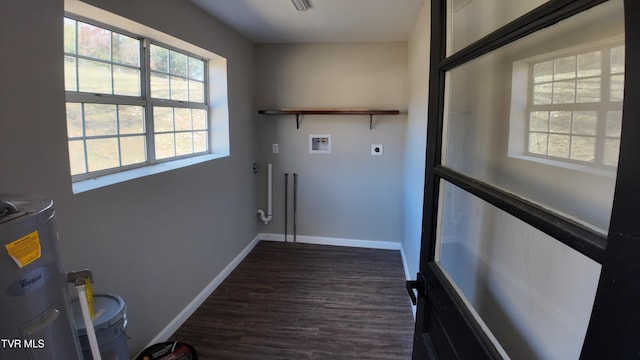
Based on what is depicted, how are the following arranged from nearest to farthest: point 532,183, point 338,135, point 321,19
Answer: point 532,183 < point 321,19 < point 338,135

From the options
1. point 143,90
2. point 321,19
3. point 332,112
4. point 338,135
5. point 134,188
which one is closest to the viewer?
point 134,188

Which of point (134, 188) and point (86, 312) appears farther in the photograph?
point (134, 188)

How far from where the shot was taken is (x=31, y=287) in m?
0.93

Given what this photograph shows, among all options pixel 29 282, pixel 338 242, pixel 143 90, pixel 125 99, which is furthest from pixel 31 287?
pixel 338 242

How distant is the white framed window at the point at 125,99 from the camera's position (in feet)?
6.17

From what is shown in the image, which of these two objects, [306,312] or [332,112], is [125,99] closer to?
[306,312]

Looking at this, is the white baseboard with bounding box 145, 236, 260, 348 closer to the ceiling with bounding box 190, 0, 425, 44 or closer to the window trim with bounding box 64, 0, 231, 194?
the window trim with bounding box 64, 0, 231, 194

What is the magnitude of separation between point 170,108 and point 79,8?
1.06m

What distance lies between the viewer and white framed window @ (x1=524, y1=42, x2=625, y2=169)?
488 millimetres

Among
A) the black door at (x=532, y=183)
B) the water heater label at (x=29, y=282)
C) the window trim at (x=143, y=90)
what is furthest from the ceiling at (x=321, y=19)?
the water heater label at (x=29, y=282)

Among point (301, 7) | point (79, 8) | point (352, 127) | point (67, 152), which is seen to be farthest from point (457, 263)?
point (352, 127)

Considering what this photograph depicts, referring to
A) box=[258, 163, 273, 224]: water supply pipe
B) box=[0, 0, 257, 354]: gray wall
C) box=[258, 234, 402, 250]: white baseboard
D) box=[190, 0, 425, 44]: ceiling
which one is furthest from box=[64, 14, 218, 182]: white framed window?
box=[258, 234, 402, 250]: white baseboard

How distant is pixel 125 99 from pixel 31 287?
5.24ft

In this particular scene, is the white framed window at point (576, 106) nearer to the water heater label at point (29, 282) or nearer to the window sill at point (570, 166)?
the window sill at point (570, 166)
